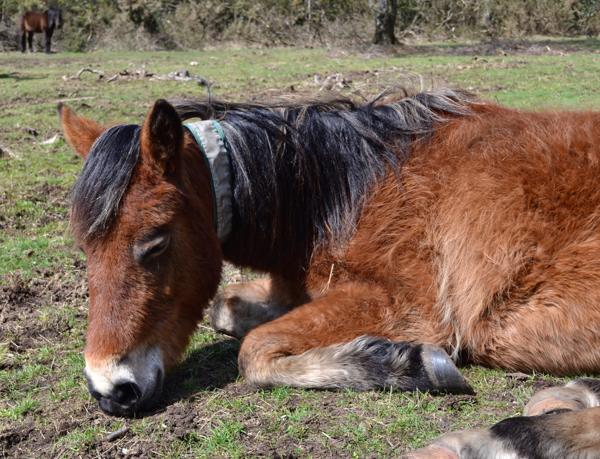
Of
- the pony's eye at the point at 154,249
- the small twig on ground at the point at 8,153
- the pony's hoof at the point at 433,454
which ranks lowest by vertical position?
the small twig on ground at the point at 8,153

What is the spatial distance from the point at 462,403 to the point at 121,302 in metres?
1.80

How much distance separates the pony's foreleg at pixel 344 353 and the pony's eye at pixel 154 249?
0.75 meters

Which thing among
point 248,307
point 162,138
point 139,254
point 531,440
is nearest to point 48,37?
point 248,307

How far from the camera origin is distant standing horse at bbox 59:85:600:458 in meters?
2.79

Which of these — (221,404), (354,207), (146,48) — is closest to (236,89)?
(354,207)

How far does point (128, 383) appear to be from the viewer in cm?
268

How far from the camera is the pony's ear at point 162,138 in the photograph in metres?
2.81

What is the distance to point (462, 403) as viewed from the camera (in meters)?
2.81

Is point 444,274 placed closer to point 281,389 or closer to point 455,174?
point 455,174

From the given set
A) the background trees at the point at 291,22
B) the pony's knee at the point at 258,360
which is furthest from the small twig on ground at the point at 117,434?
the background trees at the point at 291,22

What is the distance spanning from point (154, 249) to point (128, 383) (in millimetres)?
668

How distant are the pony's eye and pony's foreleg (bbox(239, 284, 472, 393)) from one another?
75 centimetres

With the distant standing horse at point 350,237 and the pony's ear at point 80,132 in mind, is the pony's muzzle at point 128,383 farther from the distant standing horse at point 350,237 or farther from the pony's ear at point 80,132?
the pony's ear at point 80,132

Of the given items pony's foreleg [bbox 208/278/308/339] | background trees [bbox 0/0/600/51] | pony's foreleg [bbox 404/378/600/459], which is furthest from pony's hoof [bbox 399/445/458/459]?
background trees [bbox 0/0/600/51]
